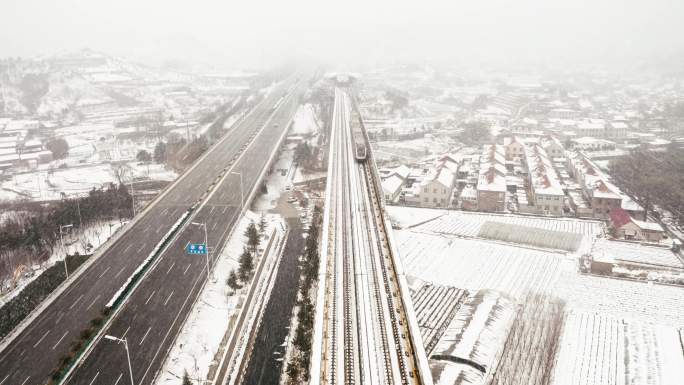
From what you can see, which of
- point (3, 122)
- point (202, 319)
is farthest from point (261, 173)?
point (3, 122)

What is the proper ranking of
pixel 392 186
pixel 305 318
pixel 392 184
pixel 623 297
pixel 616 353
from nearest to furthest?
pixel 616 353 → pixel 305 318 → pixel 623 297 → pixel 392 186 → pixel 392 184

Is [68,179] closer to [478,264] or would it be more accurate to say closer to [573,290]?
[478,264]

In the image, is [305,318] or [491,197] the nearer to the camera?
[305,318]

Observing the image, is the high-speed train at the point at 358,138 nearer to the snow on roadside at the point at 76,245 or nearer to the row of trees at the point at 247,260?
the row of trees at the point at 247,260

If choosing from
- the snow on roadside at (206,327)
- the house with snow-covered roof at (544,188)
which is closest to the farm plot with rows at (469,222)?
the house with snow-covered roof at (544,188)

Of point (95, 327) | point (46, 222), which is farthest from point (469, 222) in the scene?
point (46, 222)

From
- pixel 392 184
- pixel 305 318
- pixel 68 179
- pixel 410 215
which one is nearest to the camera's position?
pixel 305 318

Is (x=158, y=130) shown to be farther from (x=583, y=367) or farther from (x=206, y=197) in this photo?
(x=583, y=367)

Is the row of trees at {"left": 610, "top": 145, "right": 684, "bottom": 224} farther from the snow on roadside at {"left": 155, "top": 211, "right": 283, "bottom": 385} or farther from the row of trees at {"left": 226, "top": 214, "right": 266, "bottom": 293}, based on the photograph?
the snow on roadside at {"left": 155, "top": 211, "right": 283, "bottom": 385}
